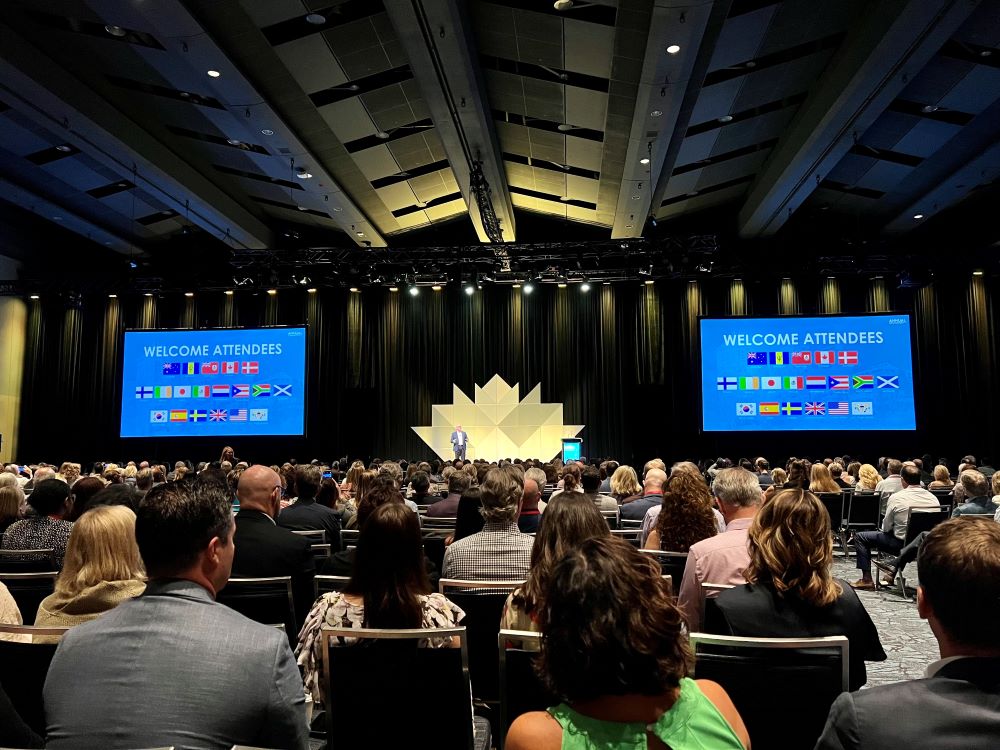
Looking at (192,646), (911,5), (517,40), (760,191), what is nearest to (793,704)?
(192,646)

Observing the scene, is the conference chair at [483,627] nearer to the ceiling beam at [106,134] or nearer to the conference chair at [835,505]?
the conference chair at [835,505]

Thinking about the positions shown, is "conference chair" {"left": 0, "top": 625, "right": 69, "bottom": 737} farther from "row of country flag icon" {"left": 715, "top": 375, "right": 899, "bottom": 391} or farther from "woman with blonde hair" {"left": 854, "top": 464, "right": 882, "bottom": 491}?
"row of country flag icon" {"left": 715, "top": 375, "right": 899, "bottom": 391}

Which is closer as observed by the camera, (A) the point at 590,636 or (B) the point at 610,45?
(A) the point at 590,636

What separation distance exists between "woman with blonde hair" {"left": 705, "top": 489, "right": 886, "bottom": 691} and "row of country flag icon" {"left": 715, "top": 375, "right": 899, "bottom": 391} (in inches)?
482

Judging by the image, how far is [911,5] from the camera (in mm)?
7152

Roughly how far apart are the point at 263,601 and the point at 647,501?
3.19 m

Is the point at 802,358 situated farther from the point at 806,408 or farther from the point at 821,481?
the point at 821,481

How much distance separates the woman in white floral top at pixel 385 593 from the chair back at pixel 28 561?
1.95m

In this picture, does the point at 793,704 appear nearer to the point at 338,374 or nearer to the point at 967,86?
the point at 967,86

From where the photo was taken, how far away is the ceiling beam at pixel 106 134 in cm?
871

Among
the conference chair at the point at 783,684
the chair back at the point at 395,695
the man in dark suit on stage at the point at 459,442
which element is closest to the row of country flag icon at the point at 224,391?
the man in dark suit on stage at the point at 459,442

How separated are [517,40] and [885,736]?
8.82 meters

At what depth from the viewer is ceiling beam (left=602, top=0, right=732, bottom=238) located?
7.18 m

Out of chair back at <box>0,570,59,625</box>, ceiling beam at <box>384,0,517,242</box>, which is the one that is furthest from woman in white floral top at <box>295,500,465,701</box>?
ceiling beam at <box>384,0,517,242</box>
